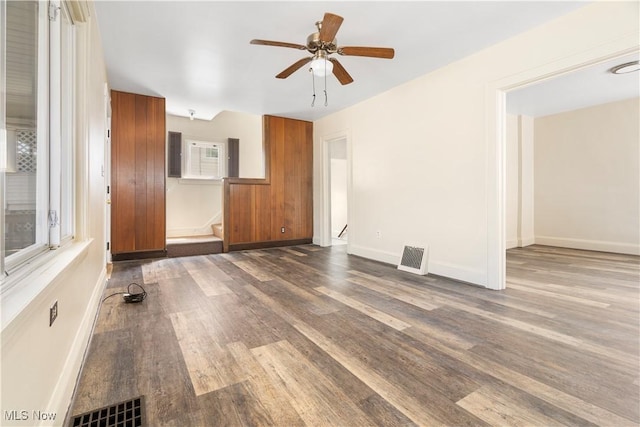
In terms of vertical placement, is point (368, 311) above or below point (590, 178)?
below

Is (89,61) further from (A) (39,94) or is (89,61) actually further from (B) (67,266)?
(B) (67,266)

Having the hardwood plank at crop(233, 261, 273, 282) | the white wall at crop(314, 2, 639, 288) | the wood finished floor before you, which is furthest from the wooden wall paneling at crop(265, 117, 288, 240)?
the wood finished floor

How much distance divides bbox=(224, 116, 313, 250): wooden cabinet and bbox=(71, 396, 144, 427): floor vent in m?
4.16

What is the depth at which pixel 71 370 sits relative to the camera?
1446 mm

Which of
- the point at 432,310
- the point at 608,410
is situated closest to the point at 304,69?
the point at 432,310

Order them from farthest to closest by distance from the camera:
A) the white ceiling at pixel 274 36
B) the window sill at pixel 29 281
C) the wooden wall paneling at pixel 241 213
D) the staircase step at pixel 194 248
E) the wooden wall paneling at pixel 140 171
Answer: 1. the wooden wall paneling at pixel 241 213
2. the staircase step at pixel 194 248
3. the wooden wall paneling at pixel 140 171
4. the white ceiling at pixel 274 36
5. the window sill at pixel 29 281

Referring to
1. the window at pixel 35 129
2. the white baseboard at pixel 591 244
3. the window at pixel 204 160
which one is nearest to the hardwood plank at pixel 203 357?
the window at pixel 35 129

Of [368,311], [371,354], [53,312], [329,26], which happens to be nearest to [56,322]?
[53,312]

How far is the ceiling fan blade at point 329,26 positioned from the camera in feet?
6.88

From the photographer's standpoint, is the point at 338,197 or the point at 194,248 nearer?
the point at 194,248

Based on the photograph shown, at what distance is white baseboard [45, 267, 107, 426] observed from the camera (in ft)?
4.00

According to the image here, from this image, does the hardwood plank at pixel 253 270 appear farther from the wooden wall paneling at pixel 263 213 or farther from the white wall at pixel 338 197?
the white wall at pixel 338 197

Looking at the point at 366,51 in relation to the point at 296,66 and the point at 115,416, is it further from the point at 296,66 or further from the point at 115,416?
the point at 115,416

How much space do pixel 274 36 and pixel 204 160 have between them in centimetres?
436
